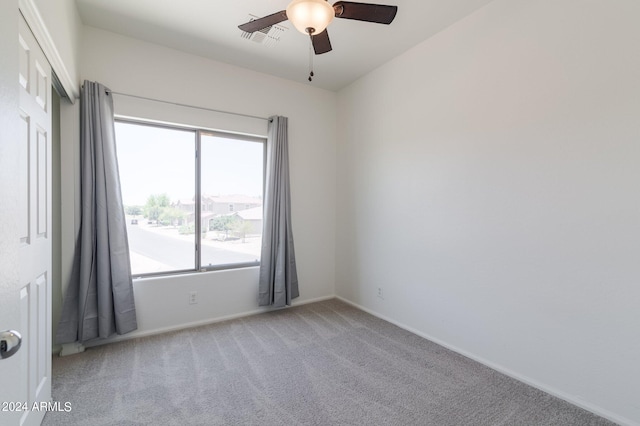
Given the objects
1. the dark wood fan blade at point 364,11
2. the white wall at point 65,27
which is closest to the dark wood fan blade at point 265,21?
the dark wood fan blade at point 364,11

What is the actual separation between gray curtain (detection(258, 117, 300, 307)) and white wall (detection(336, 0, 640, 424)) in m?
1.22

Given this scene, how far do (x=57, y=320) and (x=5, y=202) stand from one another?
244 centimetres

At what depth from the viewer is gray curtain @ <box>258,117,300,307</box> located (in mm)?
3475

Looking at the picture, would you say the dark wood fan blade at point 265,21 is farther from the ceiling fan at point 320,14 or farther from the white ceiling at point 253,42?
the white ceiling at point 253,42

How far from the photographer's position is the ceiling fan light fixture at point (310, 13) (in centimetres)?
160

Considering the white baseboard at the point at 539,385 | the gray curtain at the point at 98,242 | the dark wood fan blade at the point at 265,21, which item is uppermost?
the dark wood fan blade at the point at 265,21

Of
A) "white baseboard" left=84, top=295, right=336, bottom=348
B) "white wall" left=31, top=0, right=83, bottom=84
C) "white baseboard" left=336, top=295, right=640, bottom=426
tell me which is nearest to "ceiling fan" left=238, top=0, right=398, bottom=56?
"white wall" left=31, top=0, right=83, bottom=84

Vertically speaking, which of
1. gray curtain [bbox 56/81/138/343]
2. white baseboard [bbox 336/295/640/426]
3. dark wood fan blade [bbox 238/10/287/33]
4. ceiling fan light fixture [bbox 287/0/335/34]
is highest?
dark wood fan blade [bbox 238/10/287/33]

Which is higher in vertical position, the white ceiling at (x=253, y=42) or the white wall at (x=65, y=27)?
the white ceiling at (x=253, y=42)

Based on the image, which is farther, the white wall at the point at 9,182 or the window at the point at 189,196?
the window at the point at 189,196

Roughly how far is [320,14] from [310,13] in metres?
0.06

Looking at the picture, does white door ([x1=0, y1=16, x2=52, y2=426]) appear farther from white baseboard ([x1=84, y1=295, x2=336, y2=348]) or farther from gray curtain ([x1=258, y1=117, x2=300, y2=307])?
gray curtain ([x1=258, y1=117, x2=300, y2=307])

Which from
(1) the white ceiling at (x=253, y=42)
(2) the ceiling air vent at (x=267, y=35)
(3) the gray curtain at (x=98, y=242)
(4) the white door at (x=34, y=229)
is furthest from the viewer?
(2) the ceiling air vent at (x=267, y=35)

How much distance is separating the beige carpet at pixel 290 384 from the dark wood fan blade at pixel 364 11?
2.52 m
